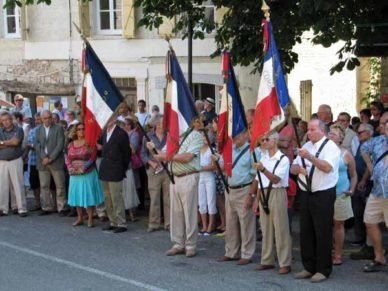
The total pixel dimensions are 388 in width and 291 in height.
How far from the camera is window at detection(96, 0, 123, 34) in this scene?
61.5 ft

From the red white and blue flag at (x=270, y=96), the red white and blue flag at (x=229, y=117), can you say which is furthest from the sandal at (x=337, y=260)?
the red white and blue flag at (x=270, y=96)

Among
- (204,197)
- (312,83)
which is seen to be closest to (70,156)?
(204,197)

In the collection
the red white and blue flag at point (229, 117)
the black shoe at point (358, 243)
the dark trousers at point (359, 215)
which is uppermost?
the red white and blue flag at point (229, 117)

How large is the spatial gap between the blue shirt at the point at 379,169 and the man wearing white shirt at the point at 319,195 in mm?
587

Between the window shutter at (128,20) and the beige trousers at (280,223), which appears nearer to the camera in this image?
the beige trousers at (280,223)

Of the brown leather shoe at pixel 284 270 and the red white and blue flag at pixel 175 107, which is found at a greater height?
the red white and blue flag at pixel 175 107

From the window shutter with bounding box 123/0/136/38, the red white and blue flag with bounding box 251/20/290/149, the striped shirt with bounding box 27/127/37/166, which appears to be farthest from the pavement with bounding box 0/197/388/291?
the window shutter with bounding box 123/0/136/38

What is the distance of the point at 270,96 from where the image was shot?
7984 mm

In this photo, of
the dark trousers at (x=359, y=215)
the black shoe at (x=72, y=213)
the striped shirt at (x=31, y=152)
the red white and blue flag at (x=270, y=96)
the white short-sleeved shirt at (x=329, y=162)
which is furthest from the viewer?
the striped shirt at (x=31, y=152)

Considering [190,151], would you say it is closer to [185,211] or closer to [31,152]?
[185,211]

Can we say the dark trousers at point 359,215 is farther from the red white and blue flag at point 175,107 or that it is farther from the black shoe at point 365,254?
Answer: the red white and blue flag at point 175,107

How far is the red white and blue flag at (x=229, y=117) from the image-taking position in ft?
28.2

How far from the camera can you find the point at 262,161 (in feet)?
26.7

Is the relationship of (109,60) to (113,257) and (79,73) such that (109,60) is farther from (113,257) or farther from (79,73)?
(113,257)
